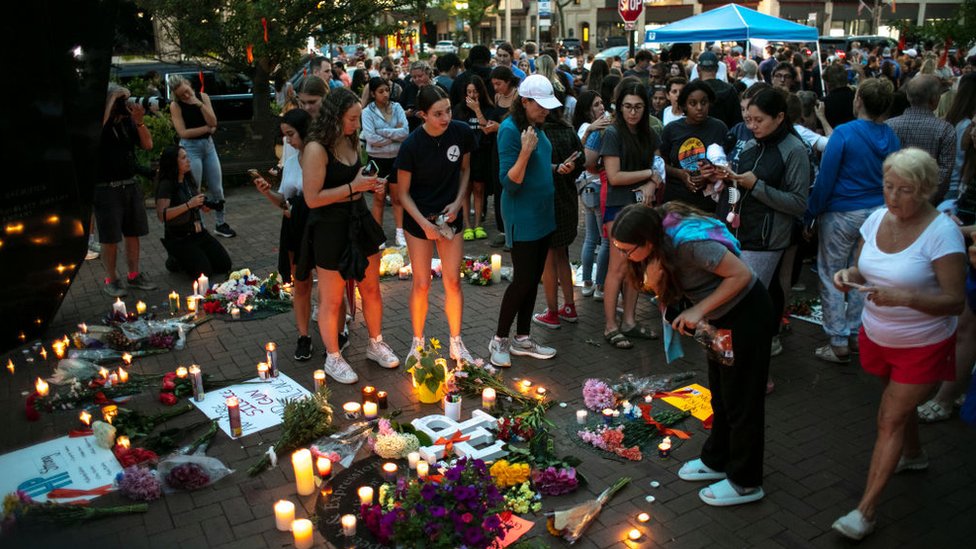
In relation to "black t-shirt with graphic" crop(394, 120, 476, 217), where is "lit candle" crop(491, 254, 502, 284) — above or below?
below

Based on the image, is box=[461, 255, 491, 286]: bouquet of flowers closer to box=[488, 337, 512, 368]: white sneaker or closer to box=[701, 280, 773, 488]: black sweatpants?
box=[488, 337, 512, 368]: white sneaker

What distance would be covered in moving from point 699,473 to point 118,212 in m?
5.75

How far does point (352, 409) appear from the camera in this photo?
4.96m

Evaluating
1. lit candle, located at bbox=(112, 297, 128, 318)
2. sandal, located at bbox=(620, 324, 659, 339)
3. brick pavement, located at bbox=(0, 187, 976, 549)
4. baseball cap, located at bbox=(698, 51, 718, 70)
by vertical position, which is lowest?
brick pavement, located at bbox=(0, 187, 976, 549)

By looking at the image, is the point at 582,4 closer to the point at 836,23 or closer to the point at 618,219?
the point at 836,23

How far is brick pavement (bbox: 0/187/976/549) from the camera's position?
3852 mm

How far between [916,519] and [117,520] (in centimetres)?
405

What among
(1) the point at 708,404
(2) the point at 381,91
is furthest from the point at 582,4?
(1) the point at 708,404

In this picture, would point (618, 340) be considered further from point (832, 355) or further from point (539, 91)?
point (539, 91)

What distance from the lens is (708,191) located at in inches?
215

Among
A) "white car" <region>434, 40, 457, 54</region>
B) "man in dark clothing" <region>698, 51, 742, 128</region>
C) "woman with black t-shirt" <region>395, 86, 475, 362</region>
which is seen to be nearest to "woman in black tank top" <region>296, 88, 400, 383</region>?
"woman with black t-shirt" <region>395, 86, 475, 362</region>

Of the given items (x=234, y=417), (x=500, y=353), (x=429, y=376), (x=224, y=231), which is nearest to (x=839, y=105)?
(x=500, y=353)

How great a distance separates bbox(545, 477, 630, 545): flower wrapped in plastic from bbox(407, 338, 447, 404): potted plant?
140 cm

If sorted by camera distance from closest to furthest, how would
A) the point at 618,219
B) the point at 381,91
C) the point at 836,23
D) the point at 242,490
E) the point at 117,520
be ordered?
the point at 618,219
the point at 117,520
the point at 242,490
the point at 381,91
the point at 836,23
